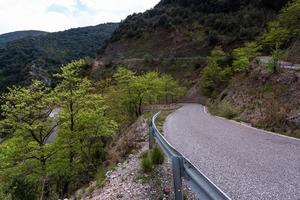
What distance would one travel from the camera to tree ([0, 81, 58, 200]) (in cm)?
2080

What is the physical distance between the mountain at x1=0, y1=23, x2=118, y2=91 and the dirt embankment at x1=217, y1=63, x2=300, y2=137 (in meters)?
86.8

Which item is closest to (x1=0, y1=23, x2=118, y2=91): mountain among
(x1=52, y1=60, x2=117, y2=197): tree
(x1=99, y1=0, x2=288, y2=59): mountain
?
(x1=99, y1=0, x2=288, y2=59): mountain

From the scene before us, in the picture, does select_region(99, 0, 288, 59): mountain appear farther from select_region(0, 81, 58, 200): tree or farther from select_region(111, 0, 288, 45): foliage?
select_region(0, 81, 58, 200): tree

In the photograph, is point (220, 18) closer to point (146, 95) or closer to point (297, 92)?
point (146, 95)

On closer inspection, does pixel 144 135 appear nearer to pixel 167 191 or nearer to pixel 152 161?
pixel 152 161

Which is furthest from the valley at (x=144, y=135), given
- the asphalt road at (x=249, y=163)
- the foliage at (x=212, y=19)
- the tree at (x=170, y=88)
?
the foliage at (x=212, y=19)

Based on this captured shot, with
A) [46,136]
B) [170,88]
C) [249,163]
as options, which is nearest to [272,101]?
[249,163]

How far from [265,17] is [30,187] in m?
87.7

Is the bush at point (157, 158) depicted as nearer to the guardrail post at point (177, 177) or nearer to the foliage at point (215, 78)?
the guardrail post at point (177, 177)

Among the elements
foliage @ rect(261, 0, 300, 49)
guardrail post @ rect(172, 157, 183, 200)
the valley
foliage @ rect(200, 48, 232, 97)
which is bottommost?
foliage @ rect(200, 48, 232, 97)

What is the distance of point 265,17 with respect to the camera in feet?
313

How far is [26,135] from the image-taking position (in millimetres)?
22344

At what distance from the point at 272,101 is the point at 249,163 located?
10.5 metres

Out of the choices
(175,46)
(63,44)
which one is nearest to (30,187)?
(175,46)
